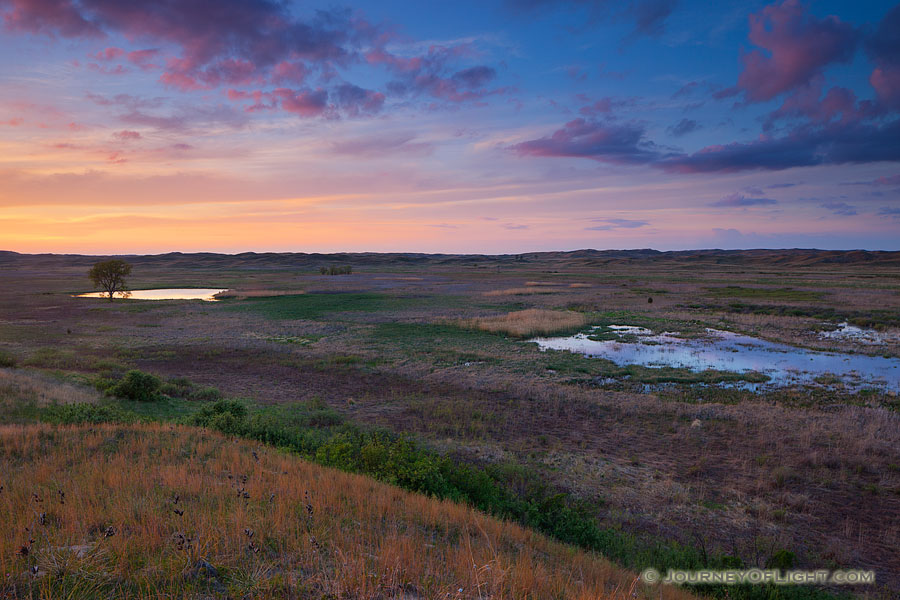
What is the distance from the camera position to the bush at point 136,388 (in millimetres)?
15945

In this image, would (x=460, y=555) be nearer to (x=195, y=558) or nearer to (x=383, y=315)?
(x=195, y=558)

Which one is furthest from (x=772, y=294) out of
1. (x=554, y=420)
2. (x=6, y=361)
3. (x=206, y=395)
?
(x=6, y=361)

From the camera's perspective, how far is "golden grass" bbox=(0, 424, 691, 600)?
14.3 feet

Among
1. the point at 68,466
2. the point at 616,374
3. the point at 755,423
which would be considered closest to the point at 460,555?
the point at 68,466

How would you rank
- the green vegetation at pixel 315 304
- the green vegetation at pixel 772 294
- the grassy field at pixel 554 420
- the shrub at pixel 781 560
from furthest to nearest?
the green vegetation at pixel 772 294 < the green vegetation at pixel 315 304 < the grassy field at pixel 554 420 < the shrub at pixel 781 560

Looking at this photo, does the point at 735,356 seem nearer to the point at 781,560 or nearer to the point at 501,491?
the point at 781,560

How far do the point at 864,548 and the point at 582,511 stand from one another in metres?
5.05

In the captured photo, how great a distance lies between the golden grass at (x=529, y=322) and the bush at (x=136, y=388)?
22.4 m

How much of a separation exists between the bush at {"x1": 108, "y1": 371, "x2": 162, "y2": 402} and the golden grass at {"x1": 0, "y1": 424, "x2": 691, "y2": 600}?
8.09m

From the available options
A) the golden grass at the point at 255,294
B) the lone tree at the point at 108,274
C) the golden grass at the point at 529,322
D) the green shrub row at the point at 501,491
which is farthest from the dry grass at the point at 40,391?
the lone tree at the point at 108,274

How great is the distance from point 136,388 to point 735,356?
29.1 m

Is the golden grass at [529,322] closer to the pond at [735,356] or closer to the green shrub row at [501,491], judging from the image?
the pond at [735,356]

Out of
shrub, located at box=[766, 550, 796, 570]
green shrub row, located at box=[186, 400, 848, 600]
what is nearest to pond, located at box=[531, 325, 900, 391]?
shrub, located at box=[766, 550, 796, 570]

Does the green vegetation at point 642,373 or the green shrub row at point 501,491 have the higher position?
the green shrub row at point 501,491
